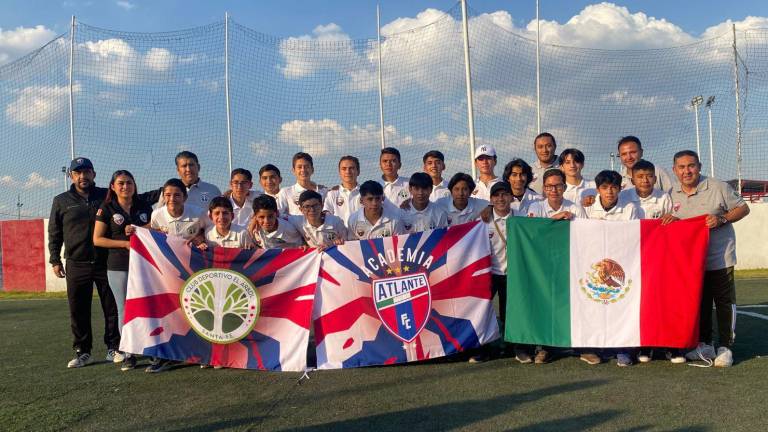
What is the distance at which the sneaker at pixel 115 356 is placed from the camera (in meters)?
4.95

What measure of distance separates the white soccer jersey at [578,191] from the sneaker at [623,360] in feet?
4.82

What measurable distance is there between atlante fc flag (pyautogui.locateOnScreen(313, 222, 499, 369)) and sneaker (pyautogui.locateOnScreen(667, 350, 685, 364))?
1.44m

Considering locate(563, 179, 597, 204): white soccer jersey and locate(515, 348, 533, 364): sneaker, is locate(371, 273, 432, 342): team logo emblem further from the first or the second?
locate(563, 179, 597, 204): white soccer jersey

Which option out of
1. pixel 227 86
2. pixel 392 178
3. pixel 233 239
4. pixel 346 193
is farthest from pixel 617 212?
pixel 227 86

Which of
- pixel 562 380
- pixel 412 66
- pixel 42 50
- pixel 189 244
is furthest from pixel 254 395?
pixel 42 50

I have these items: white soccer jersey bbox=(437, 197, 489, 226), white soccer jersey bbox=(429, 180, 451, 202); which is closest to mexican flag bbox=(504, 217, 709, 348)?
white soccer jersey bbox=(437, 197, 489, 226)

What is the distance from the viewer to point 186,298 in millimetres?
4676

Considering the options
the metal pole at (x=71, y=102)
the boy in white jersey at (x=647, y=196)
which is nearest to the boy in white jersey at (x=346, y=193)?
the boy in white jersey at (x=647, y=196)

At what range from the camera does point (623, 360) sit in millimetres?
4398

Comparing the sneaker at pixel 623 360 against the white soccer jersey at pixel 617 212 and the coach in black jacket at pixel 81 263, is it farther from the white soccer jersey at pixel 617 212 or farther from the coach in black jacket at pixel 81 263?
the coach in black jacket at pixel 81 263

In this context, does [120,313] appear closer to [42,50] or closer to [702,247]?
[702,247]

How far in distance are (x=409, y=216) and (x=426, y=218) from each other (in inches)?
6.3

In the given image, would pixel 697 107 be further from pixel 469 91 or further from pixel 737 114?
pixel 469 91

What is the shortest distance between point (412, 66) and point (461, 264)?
7.42m
